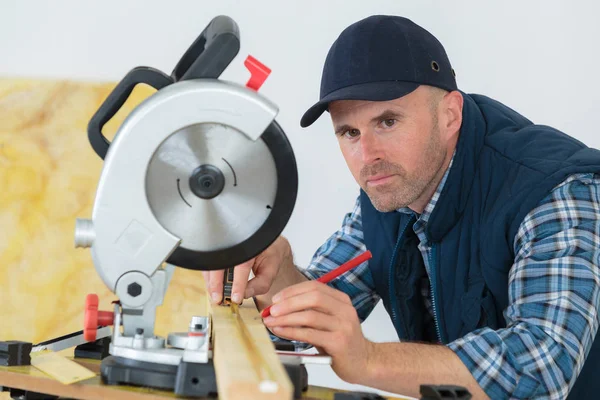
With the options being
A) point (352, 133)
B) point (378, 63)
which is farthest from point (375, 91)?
point (352, 133)

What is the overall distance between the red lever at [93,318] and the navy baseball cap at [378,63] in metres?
0.84

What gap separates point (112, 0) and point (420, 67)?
5.24ft

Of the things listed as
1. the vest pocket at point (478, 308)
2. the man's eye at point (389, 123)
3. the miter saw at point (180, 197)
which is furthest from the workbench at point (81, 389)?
the man's eye at point (389, 123)

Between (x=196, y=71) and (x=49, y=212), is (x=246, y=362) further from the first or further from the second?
(x=49, y=212)

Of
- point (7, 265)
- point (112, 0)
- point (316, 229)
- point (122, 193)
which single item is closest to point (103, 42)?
point (112, 0)

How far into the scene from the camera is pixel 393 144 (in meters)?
1.85

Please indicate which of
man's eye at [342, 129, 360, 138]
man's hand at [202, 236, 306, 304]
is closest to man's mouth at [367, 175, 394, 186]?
man's eye at [342, 129, 360, 138]

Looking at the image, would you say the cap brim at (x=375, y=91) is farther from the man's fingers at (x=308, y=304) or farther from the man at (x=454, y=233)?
the man's fingers at (x=308, y=304)

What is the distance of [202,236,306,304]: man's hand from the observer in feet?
4.91

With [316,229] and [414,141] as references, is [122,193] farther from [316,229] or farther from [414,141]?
[316,229]

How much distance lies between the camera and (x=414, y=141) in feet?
6.13

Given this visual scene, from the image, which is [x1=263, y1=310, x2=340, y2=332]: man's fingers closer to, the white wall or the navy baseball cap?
the navy baseball cap

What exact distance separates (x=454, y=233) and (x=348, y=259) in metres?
0.45

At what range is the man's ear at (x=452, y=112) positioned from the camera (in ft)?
6.33
